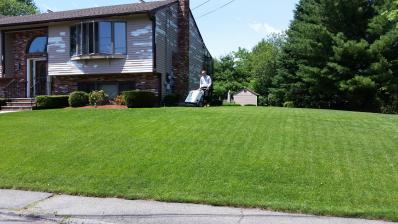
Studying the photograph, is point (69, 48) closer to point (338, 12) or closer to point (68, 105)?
point (68, 105)

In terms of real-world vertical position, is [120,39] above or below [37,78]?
above

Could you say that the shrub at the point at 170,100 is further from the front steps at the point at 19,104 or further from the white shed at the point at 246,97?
the white shed at the point at 246,97

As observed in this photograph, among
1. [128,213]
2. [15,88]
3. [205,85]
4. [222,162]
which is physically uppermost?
[205,85]

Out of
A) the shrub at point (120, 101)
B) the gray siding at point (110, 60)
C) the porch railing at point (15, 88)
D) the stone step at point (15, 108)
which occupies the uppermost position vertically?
the gray siding at point (110, 60)

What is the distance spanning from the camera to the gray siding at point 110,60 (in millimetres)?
21562

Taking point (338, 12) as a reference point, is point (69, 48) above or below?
below

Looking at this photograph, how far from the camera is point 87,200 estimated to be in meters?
7.63

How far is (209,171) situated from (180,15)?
1821 centimetres

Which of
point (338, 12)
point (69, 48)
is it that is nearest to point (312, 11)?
point (338, 12)

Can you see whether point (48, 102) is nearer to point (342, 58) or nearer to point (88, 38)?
point (88, 38)

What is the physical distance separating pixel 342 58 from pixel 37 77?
18117mm

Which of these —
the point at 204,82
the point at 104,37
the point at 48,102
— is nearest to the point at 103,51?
the point at 104,37

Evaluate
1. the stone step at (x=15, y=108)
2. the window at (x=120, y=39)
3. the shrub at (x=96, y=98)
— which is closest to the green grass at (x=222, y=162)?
the shrub at (x=96, y=98)

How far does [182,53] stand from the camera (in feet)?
82.9
